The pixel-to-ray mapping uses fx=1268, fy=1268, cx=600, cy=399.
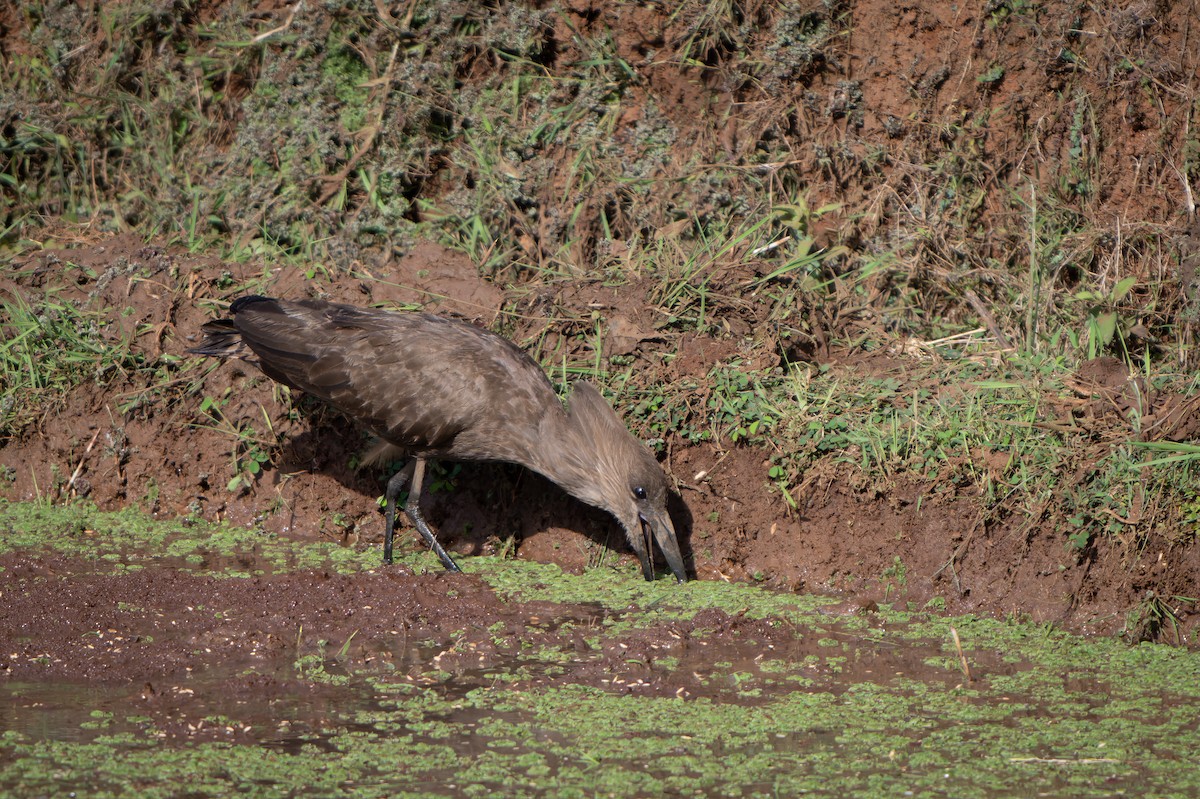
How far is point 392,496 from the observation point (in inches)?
287

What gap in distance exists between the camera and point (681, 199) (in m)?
8.66

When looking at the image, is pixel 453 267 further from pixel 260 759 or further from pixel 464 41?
pixel 260 759

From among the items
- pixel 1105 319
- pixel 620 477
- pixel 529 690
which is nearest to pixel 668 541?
pixel 620 477

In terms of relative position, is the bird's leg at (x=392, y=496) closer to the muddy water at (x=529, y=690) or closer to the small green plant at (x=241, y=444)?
the muddy water at (x=529, y=690)

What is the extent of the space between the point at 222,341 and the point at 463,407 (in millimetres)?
1550

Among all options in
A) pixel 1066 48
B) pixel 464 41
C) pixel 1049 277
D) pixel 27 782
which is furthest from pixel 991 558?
pixel 464 41

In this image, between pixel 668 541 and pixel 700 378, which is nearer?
pixel 668 541

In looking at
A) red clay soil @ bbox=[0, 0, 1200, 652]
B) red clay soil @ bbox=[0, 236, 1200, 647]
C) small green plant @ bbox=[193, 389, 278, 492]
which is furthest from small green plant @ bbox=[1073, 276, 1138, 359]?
small green plant @ bbox=[193, 389, 278, 492]

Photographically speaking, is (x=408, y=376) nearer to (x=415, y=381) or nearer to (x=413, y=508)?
(x=415, y=381)

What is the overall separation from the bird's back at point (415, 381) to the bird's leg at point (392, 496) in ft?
0.98

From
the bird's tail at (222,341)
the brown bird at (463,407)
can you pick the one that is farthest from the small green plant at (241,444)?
the brown bird at (463,407)

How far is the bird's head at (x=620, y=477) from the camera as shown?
22.2 feet

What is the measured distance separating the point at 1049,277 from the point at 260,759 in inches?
231

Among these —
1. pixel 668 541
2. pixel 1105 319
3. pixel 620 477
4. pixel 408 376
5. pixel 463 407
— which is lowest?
pixel 668 541
